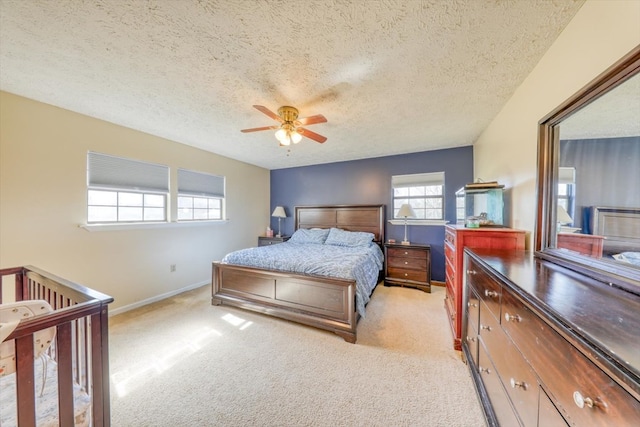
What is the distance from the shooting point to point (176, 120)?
2.77 meters

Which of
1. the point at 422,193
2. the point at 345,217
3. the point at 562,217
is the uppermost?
the point at 422,193

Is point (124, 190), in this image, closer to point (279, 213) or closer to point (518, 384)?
point (279, 213)

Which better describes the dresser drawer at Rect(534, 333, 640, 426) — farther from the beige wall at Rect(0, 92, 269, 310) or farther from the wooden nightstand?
the beige wall at Rect(0, 92, 269, 310)

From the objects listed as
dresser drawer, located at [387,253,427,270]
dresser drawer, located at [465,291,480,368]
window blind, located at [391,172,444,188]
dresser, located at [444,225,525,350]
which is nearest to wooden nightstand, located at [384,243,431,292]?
dresser drawer, located at [387,253,427,270]

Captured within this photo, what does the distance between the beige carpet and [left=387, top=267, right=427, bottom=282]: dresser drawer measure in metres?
0.96

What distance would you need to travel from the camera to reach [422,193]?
4277 mm

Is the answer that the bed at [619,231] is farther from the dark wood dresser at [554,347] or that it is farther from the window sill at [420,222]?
the window sill at [420,222]

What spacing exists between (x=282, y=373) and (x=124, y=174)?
10.4 ft

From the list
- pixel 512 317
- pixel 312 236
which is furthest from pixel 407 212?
pixel 512 317

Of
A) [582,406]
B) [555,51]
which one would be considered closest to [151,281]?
[582,406]

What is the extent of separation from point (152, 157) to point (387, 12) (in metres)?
3.48

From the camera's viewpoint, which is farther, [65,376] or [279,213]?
[279,213]

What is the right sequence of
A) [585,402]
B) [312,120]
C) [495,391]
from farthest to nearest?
[312,120] < [495,391] < [585,402]

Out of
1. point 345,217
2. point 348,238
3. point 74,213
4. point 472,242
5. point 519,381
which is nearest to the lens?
point 519,381
